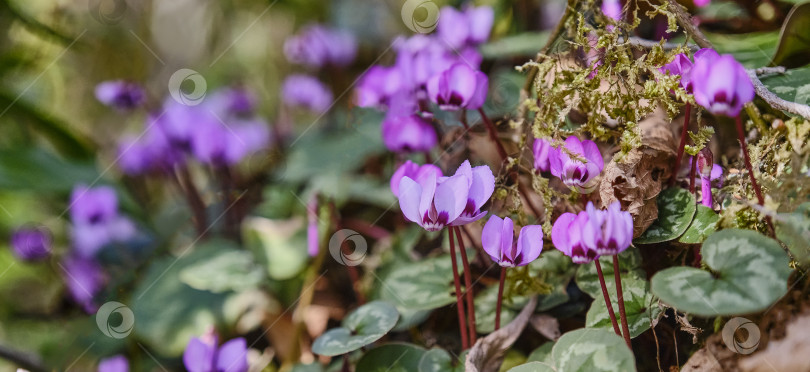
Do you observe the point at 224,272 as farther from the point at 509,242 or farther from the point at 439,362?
the point at 509,242

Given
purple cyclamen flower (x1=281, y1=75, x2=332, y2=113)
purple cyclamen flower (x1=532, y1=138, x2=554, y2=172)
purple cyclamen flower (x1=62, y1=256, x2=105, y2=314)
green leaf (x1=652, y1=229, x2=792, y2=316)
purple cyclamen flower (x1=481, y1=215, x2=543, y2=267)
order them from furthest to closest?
purple cyclamen flower (x1=281, y1=75, x2=332, y2=113)
purple cyclamen flower (x1=62, y1=256, x2=105, y2=314)
purple cyclamen flower (x1=532, y1=138, x2=554, y2=172)
purple cyclamen flower (x1=481, y1=215, x2=543, y2=267)
green leaf (x1=652, y1=229, x2=792, y2=316)

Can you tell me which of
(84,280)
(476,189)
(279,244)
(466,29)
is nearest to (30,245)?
(84,280)

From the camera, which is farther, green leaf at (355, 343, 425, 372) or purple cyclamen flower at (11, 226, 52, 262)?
purple cyclamen flower at (11, 226, 52, 262)

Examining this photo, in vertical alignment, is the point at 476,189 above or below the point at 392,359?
above

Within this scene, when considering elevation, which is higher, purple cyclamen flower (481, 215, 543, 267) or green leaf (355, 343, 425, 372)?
purple cyclamen flower (481, 215, 543, 267)

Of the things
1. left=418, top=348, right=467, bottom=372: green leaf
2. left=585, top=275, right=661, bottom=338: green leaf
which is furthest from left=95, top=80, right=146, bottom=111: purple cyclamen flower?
left=585, top=275, right=661, bottom=338: green leaf

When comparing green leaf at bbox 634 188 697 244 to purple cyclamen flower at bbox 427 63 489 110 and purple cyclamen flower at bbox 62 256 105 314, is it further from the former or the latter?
purple cyclamen flower at bbox 62 256 105 314

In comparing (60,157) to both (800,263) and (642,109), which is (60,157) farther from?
(800,263)
